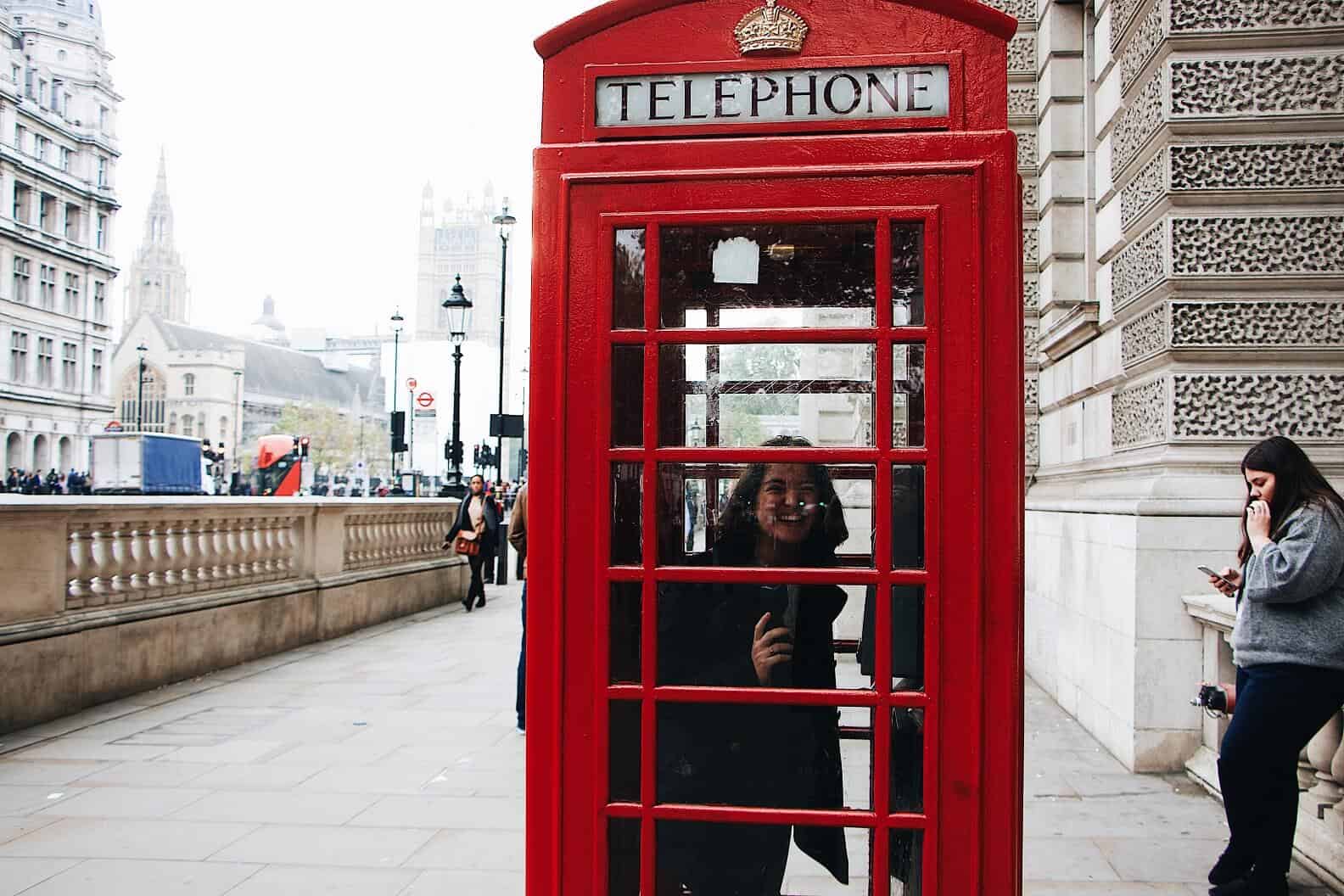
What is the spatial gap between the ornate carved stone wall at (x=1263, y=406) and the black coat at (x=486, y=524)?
8.71m

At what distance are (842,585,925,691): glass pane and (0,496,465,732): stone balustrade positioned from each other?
19.2 feet

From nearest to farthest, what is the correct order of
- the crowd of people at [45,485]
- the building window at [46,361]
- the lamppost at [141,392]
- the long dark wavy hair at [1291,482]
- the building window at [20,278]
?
the long dark wavy hair at [1291,482] → the crowd of people at [45,485] → the lamppost at [141,392] → the building window at [20,278] → the building window at [46,361]

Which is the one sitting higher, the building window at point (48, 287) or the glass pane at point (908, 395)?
the building window at point (48, 287)

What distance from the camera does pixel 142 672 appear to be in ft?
26.0

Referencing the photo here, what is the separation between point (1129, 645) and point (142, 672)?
6.38 metres

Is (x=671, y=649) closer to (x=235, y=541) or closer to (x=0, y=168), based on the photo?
(x=235, y=541)

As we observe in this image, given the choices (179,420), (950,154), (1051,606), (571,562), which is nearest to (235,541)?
(1051,606)

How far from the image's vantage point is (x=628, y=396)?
257cm

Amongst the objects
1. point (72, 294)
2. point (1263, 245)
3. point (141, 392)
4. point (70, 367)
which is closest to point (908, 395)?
point (1263, 245)

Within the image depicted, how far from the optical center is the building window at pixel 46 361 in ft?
216

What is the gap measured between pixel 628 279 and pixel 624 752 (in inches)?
41.9

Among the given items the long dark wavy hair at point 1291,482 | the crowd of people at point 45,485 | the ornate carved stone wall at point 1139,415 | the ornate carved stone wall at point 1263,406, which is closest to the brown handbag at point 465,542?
the ornate carved stone wall at point 1139,415

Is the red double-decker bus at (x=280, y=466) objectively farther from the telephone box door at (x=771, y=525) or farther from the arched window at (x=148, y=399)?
the arched window at (x=148, y=399)

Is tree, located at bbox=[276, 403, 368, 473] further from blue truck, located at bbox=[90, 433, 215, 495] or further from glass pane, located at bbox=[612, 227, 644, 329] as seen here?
glass pane, located at bbox=[612, 227, 644, 329]
